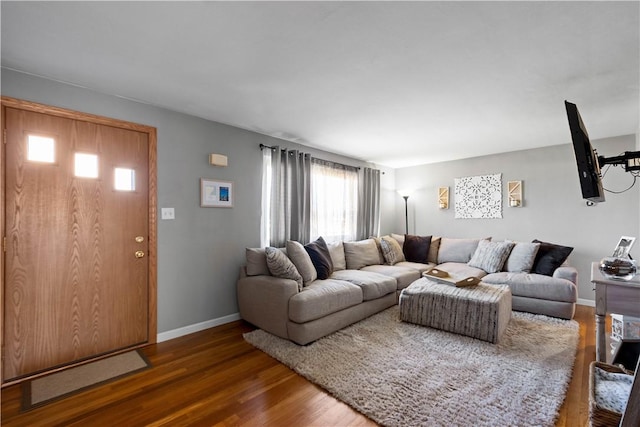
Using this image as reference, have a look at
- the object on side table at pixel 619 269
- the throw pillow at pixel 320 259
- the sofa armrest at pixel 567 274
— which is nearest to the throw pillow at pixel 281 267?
the throw pillow at pixel 320 259

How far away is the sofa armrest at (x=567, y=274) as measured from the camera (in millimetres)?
3395

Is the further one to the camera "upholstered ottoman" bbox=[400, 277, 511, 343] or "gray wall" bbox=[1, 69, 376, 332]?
"gray wall" bbox=[1, 69, 376, 332]

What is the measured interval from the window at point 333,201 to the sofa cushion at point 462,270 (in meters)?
1.57

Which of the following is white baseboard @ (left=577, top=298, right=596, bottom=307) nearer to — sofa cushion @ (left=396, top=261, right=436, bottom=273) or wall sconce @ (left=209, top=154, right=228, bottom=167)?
sofa cushion @ (left=396, top=261, right=436, bottom=273)

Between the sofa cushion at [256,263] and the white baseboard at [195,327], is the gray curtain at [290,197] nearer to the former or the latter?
the sofa cushion at [256,263]

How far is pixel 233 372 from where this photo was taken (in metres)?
2.26

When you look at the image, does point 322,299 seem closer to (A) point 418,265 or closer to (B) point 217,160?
(B) point 217,160

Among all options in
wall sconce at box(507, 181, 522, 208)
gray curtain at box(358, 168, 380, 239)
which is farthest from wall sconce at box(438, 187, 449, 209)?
gray curtain at box(358, 168, 380, 239)

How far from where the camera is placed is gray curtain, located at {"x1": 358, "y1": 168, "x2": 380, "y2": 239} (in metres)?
5.21

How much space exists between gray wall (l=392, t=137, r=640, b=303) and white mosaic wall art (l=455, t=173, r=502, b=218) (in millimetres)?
84

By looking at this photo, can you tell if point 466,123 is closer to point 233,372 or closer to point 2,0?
point 233,372

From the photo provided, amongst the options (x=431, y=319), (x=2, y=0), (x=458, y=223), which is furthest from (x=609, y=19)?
(x=458, y=223)

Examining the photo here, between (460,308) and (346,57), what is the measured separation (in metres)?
2.50

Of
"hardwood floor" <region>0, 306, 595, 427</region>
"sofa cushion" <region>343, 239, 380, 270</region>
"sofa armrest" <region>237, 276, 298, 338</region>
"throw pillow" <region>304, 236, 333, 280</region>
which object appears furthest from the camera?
"sofa cushion" <region>343, 239, 380, 270</region>
